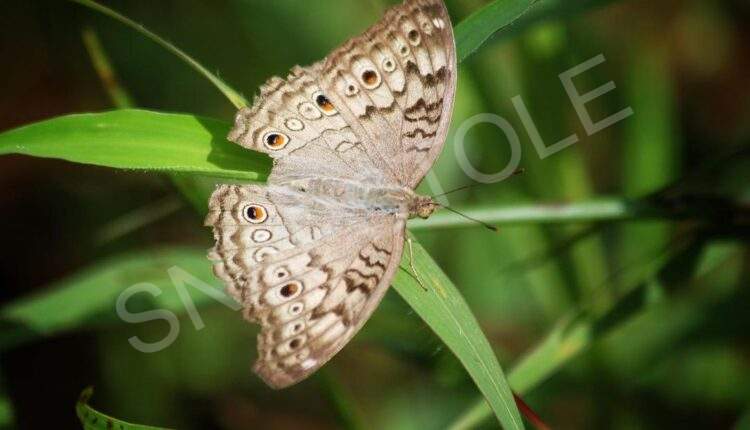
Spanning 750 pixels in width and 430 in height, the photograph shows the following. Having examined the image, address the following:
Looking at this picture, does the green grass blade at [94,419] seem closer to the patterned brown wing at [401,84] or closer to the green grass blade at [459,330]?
the green grass blade at [459,330]

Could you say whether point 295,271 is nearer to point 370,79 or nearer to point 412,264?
point 412,264

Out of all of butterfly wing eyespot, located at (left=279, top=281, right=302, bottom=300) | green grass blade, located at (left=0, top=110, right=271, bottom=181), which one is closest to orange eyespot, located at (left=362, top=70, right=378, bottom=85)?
green grass blade, located at (left=0, top=110, right=271, bottom=181)

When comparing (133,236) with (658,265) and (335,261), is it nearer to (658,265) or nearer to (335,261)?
(335,261)

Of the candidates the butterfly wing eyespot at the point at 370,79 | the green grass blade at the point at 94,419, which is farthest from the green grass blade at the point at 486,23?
the green grass blade at the point at 94,419

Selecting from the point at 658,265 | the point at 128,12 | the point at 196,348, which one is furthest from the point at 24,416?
the point at 658,265

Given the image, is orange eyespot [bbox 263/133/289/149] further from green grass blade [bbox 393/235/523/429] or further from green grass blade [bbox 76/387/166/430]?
green grass blade [bbox 76/387/166/430]
